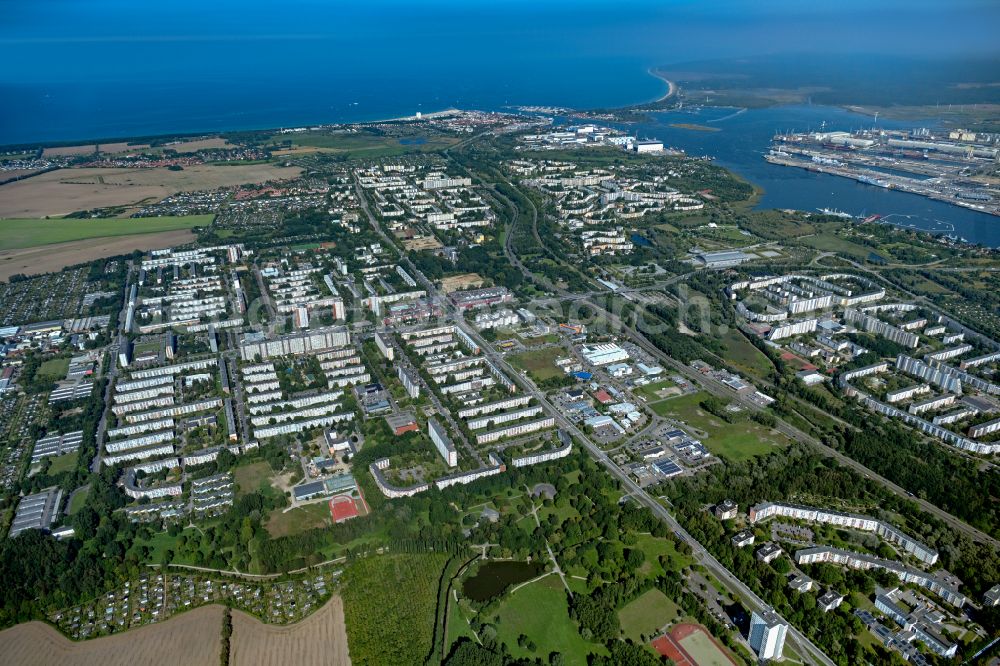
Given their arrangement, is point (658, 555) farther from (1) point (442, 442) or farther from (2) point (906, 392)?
(2) point (906, 392)

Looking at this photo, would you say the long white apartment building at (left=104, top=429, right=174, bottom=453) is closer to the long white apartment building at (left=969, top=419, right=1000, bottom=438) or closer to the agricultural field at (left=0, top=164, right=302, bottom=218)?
the long white apartment building at (left=969, top=419, right=1000, bottom=438)

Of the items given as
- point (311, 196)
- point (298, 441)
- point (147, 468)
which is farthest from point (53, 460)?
point (311, 196)

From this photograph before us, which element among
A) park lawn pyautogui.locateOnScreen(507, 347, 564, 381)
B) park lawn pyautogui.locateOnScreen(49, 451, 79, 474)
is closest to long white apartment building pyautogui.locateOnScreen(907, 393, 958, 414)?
park lawn pyautogui.locateOnScreen(507, 347, 564, 381)

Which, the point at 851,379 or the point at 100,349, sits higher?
the point at 100,349

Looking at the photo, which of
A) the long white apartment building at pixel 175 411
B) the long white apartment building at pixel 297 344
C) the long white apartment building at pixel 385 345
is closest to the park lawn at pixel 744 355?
the long white apartment building at pixel 385 345

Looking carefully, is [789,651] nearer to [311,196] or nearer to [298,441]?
[298,441]
